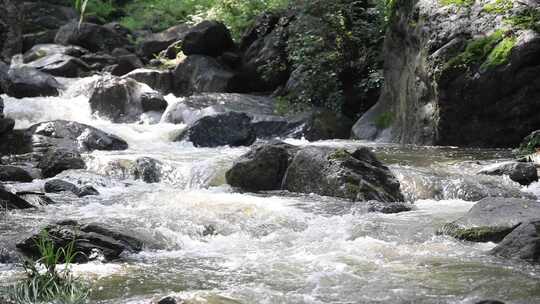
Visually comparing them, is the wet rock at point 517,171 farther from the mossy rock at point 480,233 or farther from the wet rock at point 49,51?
the wet rock at point 49,51

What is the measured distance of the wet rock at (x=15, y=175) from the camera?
10.6 meters

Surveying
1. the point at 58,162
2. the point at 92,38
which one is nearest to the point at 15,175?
the point at 58,162

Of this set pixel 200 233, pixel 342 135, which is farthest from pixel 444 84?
pixel 200 233

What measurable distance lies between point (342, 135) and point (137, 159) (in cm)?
503

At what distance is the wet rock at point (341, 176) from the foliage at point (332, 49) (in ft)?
19.2

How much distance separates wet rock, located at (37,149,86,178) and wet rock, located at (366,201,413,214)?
543 centimetres

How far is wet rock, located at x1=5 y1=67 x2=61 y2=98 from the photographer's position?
17.7 metres

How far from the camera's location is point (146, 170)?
11.3m

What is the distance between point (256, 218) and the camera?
8047 millimetres

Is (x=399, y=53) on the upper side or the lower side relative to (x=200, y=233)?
upper

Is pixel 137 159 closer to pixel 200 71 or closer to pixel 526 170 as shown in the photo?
pixel 526 170

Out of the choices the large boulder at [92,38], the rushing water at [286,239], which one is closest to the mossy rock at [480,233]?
the rushing water at [286,239]

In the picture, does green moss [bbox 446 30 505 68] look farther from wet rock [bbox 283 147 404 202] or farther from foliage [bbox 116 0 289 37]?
foliage [bbox 116 0 289 37]

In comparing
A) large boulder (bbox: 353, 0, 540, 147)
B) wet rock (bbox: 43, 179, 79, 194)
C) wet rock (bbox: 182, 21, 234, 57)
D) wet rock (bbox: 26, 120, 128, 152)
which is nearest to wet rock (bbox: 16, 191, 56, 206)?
wet rock (bbox: 43, 179, 79, 194)
